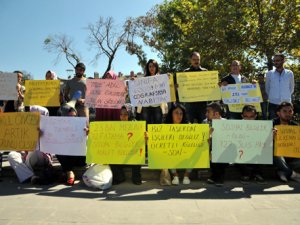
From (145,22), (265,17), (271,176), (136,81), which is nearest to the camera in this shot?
(271,176)

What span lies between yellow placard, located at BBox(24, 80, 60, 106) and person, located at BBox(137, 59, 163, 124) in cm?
178

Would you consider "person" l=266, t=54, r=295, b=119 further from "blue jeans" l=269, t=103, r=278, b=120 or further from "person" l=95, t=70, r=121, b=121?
"person" l=95, t=70, r=121, b=121

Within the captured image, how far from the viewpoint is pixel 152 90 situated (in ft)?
22.5

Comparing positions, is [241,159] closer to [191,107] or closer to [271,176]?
[271,176]

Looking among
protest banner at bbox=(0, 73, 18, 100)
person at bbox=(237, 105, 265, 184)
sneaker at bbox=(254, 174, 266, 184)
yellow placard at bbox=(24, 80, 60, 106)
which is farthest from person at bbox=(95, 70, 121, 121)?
sneaker at bbox=(254, 174, 266, 184)

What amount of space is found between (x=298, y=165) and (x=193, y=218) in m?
2.87

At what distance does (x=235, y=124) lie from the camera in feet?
19.9

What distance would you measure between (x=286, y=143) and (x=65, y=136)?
3717mm

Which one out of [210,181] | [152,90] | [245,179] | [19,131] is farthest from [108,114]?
[245,179]

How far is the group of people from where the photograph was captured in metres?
6.20

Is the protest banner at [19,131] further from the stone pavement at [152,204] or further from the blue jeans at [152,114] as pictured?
the blue jeans at [152,114]

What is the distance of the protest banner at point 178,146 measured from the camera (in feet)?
19.6

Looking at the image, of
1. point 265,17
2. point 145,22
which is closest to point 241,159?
point 265,17

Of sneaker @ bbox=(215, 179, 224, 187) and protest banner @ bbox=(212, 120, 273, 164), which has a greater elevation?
protest banner @ bbox=(212, 120, 273, 164)
